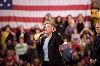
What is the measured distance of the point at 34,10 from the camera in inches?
275

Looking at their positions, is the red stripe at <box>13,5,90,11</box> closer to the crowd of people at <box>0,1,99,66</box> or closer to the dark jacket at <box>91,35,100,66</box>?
the crowd of people at <box>0,1,99,66</box>

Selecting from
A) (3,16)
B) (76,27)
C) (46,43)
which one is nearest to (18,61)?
(3,16)

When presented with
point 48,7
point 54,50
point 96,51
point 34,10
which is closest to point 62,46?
point 48,7

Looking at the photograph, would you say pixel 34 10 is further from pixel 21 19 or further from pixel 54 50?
pixel 54 50

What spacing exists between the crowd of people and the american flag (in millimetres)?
108

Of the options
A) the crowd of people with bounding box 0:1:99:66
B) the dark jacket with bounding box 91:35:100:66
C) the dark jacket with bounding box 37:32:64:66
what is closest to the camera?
the dark jacket with bounding box 37:32:64:66

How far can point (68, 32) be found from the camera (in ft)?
22.5

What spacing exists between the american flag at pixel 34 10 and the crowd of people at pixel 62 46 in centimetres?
11

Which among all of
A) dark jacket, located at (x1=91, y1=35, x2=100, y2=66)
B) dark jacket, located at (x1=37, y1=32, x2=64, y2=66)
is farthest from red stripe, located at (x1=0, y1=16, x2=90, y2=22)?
dark jacket, located at (x1=37, y1=32, x2=64, y2=66)

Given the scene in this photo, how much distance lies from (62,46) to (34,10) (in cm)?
118

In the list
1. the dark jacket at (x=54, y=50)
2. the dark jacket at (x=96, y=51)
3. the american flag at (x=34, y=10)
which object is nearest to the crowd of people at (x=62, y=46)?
the american flag at (x=34, y=10)

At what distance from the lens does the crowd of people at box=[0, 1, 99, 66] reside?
6453mm

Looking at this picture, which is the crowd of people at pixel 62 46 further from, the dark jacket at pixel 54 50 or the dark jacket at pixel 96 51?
the dark jacket at pixel 54 50

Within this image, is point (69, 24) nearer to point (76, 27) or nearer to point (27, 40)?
point (76, 27)
